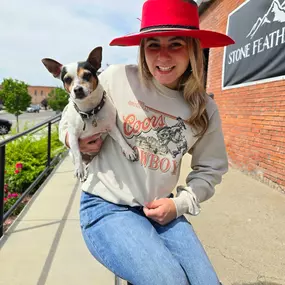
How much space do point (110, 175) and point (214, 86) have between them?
689cm

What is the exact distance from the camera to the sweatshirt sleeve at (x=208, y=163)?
163 cm

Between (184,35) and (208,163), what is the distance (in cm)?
68

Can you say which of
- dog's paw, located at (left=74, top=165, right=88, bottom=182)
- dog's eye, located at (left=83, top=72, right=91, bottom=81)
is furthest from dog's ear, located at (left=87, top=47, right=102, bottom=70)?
dog's paw, located at (left=74, top=165, right=88, bottom=182)

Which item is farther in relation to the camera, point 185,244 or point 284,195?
point 284,195

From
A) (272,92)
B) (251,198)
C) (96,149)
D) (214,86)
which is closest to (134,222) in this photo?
(96,149)

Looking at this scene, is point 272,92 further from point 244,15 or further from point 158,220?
point 158,220

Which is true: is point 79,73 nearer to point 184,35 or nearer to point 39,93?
point 184,35

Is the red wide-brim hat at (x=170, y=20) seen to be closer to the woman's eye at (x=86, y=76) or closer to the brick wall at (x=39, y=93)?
the woman's eye at (x=86, y=76)

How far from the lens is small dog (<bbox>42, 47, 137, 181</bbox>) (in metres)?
1.71

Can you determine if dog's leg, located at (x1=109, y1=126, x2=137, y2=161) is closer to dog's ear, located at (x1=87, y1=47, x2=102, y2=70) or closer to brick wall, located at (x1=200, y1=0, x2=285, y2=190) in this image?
dog's ear, located at (x1=87, y1=47, x2=102, y2=70)

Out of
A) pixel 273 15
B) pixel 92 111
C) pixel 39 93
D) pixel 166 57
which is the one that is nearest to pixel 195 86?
pixel 166 57

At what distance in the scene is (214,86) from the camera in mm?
7949

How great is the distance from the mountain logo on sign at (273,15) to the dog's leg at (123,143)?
4.23 m

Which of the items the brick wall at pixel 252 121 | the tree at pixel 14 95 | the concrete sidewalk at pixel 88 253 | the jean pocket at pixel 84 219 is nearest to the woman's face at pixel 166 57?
the jean pocket at pixel 84 219
